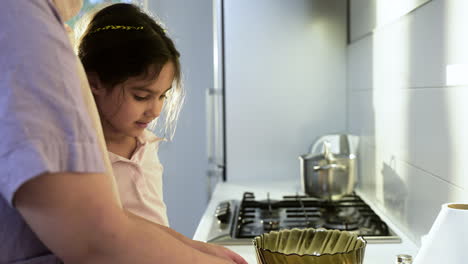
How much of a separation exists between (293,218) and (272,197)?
17.8 inches

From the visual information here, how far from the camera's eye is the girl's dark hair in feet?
4.03

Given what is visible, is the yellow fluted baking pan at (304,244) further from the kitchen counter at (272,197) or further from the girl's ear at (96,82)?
the girl's ear at (96,82)

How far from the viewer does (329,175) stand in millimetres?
2127

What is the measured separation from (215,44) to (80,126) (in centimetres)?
241

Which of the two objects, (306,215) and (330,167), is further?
(330,167)

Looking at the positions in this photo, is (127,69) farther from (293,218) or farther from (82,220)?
(293,218)

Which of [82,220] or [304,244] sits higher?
[82,220]

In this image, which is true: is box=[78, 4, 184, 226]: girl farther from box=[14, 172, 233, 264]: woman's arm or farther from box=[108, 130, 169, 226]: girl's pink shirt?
box=[14, 172, 233, 264]: woman's arm

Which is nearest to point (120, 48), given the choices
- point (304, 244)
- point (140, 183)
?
point (140, 183)

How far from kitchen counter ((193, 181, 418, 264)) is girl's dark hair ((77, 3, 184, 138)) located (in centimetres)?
50

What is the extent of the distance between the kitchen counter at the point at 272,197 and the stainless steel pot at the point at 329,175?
0.12 metres

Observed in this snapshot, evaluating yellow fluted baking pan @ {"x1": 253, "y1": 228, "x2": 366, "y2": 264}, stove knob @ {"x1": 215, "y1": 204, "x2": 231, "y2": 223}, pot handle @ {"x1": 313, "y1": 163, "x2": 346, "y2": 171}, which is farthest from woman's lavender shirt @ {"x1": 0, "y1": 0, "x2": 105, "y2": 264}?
pot handle @ {"x1": 313, "y1": 163, "x2": 346, "y2": 171}

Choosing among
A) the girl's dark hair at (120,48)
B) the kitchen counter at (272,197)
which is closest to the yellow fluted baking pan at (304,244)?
the kitchen counter at (272,197)

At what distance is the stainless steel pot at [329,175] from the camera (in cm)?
213
